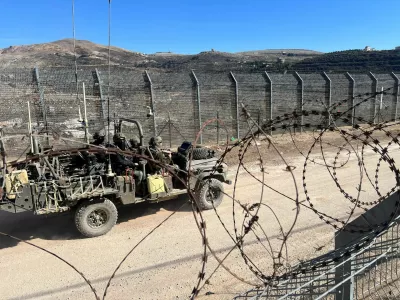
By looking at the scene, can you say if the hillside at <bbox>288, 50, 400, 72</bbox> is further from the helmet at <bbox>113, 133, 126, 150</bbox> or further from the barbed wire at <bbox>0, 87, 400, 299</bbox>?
the helmet at <bbox>113, 133, 126, 150</bbox>

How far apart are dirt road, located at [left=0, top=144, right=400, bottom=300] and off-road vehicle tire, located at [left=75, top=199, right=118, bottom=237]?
0.51ft

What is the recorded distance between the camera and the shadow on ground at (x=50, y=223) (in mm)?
6516

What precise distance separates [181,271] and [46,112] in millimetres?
9427

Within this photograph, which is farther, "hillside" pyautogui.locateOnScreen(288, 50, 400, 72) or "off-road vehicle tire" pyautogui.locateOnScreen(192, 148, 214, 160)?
"hillside" pyautogui.locateOnScreen(288, 50, 400, 72)

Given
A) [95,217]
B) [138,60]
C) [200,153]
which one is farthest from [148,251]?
[138,60]

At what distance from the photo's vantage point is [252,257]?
18.2ft

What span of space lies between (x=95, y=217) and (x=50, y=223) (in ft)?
4.07

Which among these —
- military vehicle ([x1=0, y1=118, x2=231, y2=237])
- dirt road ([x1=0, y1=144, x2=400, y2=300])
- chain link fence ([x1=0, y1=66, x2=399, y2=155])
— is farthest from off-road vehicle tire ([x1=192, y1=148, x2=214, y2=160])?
chain link fence ([x1=0, y1=66, x2=399, y2=155])

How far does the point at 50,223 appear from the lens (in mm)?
7141

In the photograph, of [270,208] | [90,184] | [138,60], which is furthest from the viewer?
[138,60]

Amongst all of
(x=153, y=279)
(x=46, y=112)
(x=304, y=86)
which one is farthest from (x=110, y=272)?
(x=304, y=86)

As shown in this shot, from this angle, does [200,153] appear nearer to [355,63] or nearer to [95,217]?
[95,217]

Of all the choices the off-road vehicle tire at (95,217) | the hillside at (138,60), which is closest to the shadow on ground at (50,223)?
the off-road vehicle tire at (95,217)

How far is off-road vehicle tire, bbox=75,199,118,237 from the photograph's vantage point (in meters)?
6.29
